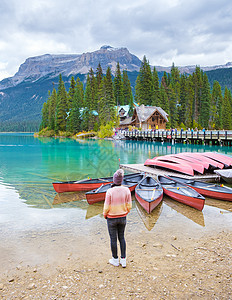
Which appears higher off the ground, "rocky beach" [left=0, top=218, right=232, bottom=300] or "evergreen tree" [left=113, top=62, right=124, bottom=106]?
"evergreen tree" [left=113, top=62, right=124, bottom=106]

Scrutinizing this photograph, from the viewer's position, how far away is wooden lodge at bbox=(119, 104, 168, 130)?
242ft

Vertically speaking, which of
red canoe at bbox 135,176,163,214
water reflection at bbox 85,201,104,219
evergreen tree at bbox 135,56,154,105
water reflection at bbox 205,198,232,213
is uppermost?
evergreen tree at bbox 135,56,154,105

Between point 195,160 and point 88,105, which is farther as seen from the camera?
point 88,105

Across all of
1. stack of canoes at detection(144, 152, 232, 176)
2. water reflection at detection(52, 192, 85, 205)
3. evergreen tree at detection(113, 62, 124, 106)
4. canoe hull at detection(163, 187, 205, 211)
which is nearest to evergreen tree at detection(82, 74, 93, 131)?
evergreen tree at detection(113, 62, 124, 106)

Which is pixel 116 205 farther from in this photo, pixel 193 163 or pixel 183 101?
pixel 183 101

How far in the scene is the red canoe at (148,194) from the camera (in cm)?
978

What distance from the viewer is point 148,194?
37.2ft

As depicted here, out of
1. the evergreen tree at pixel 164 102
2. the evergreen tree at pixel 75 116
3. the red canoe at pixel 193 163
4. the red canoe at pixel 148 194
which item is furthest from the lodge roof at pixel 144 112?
the red canoe at pixel 148 194

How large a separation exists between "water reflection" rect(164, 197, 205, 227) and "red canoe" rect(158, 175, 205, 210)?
7.2 inches

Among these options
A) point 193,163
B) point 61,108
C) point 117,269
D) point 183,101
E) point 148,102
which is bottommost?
point 117,269

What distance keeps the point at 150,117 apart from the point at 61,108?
35.9 m

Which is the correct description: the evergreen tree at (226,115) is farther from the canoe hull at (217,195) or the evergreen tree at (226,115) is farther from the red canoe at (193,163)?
the canoe hull at (217,195)

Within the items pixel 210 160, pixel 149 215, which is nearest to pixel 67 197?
pixel 149 215

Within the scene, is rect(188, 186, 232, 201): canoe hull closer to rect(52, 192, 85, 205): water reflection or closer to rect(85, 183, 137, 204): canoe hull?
rect(85, 183, 137, 204): canoe hull
